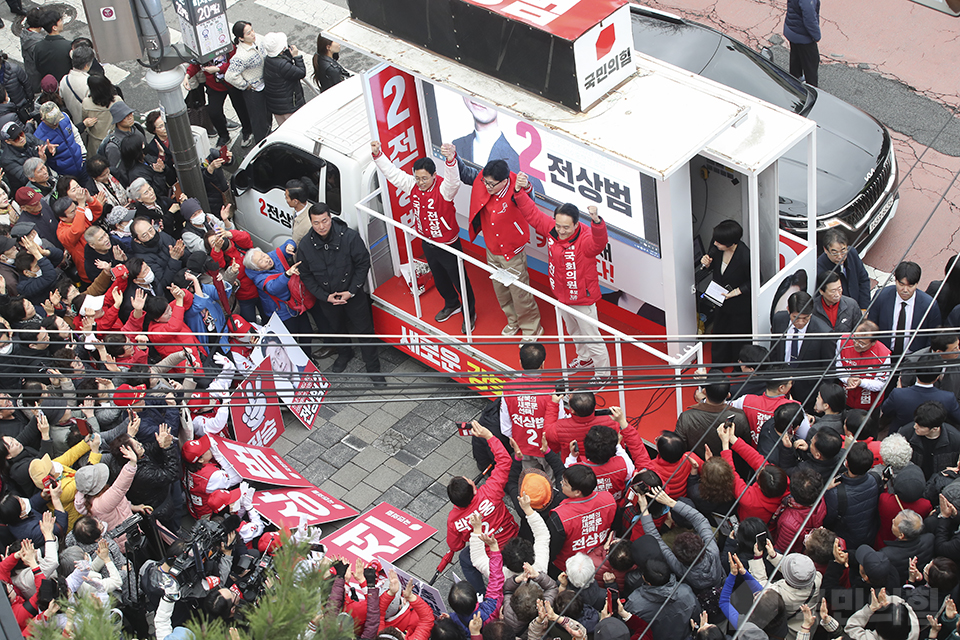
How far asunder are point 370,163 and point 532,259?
1848 mm

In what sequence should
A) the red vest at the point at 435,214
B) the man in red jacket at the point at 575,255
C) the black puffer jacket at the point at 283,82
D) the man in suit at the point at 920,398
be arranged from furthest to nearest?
the black puffer jacket at the point at 283,82
the red vest at the point at 435,214
the man in red jacket at the point at 575,255
the man in suit at the point at 920,398

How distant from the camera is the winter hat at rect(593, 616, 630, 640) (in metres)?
6.25

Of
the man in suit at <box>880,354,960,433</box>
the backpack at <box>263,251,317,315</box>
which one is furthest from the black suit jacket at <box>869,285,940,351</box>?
the backpack at <box>263,251,317,315</box>

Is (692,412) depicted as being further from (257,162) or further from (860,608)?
(257,162)

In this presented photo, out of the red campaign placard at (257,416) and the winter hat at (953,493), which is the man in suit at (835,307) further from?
the red campaign placard at (257,416)

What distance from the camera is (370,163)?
1026cm

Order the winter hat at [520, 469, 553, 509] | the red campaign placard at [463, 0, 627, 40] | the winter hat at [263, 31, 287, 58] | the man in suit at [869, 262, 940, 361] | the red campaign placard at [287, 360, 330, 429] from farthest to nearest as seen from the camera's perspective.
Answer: the winter hat at [263, 31, 287, 58], the red campaign placard at [287, 360, 330, 429], the man in suit at [869, 262, 940, 361], the red campaign placard at [463, 0, 627, 40], the winter hat at [520, 469, 553, 509]

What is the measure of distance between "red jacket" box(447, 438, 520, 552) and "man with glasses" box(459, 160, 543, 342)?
1149 millimetres

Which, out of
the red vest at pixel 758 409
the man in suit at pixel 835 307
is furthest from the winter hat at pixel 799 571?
the man in suit at pixel 835 307

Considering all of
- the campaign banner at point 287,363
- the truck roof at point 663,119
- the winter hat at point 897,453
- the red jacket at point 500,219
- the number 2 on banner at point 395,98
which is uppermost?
the truck roof at point 663,119

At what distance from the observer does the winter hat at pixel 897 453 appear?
277 inches

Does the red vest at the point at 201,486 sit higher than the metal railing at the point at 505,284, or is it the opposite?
the metal railing at the point at 505,284

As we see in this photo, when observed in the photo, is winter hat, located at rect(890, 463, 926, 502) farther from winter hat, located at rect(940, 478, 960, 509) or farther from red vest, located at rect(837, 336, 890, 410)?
red vest, located at rect(837, 336, 890, 410)

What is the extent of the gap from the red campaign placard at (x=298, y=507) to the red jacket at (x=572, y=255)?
261cm
